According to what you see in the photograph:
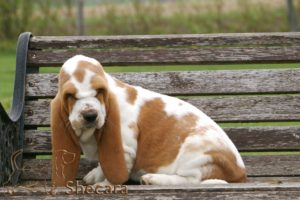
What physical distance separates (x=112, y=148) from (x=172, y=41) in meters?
1.09

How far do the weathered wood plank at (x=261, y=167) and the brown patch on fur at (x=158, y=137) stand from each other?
0.84 metres

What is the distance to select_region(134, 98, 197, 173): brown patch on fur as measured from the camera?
432cm

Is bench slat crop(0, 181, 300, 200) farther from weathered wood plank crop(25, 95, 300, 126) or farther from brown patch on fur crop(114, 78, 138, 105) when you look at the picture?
weathered wood plank crop(25, 95, 300, 126)

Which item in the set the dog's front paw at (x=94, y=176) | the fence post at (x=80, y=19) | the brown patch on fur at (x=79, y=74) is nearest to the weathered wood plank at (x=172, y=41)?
the dog's front paw at (x=94, y=176)

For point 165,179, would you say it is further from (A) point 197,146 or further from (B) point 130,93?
(B) point 130,93

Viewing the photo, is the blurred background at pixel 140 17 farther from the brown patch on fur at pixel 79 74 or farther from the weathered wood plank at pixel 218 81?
the brown patch on fur at pixel 79 74

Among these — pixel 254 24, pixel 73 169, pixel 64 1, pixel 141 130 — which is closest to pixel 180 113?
pixel 141 130

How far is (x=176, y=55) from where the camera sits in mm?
5141

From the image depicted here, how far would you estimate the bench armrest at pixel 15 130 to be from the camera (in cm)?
→ 465

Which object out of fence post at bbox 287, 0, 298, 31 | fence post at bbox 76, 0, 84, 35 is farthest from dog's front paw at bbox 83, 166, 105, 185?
fence post at bbox 76, 0, 84, 35

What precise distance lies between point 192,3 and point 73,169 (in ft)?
48.8

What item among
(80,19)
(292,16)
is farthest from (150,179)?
(80,19)

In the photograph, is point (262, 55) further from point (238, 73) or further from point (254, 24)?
point (254, 24)

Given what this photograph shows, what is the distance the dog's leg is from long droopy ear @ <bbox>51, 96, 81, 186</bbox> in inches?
14.6
